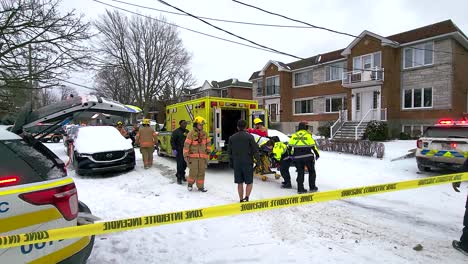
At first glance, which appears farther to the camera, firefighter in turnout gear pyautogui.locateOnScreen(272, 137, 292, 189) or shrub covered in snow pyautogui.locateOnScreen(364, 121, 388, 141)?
shrub covered in snow pyautogui.locateOnScreen(364, 121, 388, 141)

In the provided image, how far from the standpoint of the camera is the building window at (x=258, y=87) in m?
39.0

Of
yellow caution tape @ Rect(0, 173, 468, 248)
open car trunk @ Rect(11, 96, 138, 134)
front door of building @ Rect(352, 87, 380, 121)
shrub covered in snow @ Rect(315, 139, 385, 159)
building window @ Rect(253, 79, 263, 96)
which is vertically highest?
building window @ Rect(253, 79, 263, 96)

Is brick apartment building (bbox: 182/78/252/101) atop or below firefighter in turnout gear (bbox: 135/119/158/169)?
atop

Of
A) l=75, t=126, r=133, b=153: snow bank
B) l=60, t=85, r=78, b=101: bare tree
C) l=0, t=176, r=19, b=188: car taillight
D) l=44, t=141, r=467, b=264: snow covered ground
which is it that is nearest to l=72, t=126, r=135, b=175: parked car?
l=75, t=126, r=133, b=153: snow bank

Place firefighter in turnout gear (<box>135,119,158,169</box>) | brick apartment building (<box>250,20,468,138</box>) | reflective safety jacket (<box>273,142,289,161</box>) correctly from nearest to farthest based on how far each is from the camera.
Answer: reflective safety jacket (<box>273,142,289,161</box>) → firefighter in turnout gear (<box>135,119,158,169</box>) → brick apartment building (<box>250,20,468,138</box>)

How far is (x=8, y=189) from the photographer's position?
7.48ft

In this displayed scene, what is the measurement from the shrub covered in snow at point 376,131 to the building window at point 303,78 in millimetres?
10711

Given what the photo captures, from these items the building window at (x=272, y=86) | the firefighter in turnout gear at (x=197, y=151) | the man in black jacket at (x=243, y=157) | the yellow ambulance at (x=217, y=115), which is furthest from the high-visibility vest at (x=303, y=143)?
the building window at (x=272, y=86)

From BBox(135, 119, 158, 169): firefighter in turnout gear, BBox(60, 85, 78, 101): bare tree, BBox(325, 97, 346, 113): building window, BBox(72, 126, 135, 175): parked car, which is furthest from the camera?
BBox(325, 97, 346, 113): building window

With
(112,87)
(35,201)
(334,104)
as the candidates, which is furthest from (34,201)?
(112,87)

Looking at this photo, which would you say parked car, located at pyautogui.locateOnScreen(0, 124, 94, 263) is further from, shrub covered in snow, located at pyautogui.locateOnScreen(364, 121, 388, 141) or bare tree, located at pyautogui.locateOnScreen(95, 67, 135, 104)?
bare tree, located at pyautogui.locateOnScreen(95, 67, 135, 104)

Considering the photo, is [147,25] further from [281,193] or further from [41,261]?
[41,261]

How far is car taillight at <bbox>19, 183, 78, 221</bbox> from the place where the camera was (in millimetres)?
2404

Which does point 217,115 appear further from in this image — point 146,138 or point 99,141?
point 99,141
